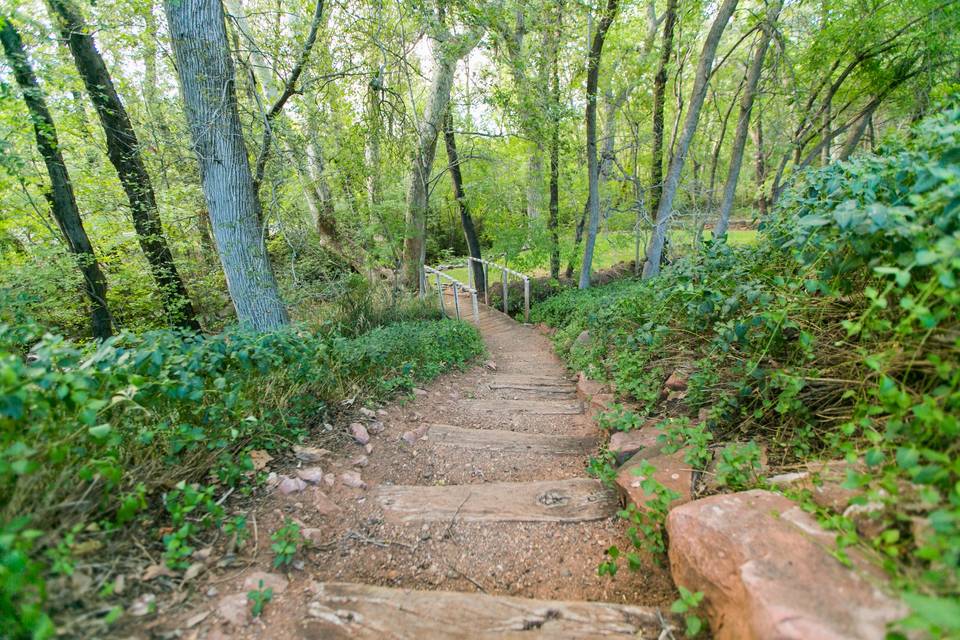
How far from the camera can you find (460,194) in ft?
29.8

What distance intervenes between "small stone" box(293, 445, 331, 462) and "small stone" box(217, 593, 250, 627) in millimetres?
885

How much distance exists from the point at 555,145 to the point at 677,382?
5.48 m

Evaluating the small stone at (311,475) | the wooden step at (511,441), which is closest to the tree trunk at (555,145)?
the wooden step at (511,441)

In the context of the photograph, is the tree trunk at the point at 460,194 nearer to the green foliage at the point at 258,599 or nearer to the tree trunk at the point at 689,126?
the tree trunk at the point at 689,126

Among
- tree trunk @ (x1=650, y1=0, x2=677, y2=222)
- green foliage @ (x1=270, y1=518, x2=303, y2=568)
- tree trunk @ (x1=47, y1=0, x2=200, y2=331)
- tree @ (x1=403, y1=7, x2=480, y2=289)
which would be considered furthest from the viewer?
tree trunk @ (x1=650, y1=0, x2=677, y2=222)

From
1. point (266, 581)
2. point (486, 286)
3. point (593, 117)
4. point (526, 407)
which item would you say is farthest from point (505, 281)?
point (266, 581)

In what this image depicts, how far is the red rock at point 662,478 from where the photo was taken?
1.59 meters

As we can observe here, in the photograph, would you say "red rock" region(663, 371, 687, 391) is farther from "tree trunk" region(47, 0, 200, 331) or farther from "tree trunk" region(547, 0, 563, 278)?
"tree trunk" region(47, 0, 200, 331)

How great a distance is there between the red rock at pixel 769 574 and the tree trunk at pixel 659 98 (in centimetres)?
736

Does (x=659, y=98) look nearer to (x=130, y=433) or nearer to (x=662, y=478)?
(x=662, y=478)

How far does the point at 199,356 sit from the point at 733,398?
2.59 m

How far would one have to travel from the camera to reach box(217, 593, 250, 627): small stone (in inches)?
45.6

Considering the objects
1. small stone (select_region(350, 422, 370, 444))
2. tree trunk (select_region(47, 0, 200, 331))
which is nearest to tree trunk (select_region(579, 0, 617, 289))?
small stone (select_region(350, 422, 370, 444))

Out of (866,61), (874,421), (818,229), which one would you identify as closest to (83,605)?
(874,421)
